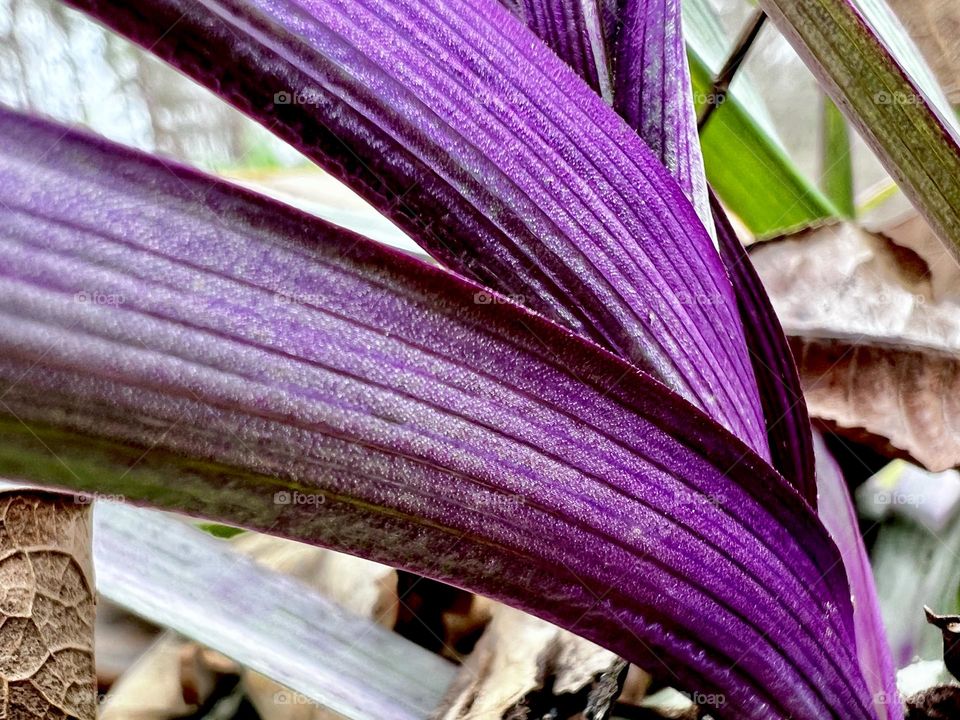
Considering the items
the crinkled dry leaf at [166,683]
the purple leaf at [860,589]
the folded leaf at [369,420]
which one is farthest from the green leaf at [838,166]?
the crinkled dry leaf at [166,683]

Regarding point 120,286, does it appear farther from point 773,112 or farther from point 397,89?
point 773,112

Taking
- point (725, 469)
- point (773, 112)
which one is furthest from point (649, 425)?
point (773, 112)

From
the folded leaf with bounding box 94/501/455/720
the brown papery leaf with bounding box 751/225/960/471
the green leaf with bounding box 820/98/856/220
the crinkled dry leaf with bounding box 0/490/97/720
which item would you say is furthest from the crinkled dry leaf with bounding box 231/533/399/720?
the green leaf with bounding box 820/98/856/220

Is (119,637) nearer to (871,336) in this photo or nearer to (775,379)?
(775,379)

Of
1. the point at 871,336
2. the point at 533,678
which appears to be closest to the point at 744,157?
the point at 871,336

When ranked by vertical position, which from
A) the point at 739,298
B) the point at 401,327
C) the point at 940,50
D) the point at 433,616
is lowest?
the point at 433,616

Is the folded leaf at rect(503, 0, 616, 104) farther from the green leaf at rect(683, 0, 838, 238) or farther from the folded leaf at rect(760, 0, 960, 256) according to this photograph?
the green leaf at rect(683, 0, 838, 238)
